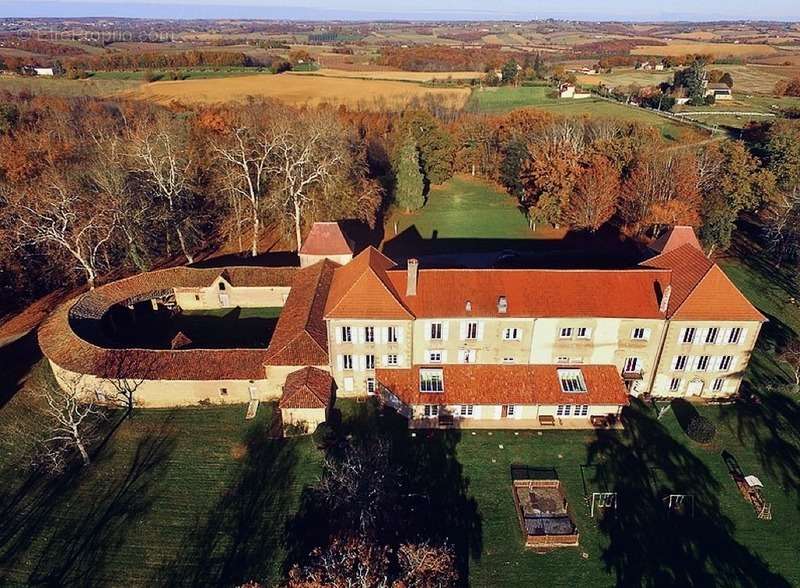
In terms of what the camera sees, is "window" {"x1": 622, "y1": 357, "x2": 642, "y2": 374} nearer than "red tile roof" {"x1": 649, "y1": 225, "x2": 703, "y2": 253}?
Yes

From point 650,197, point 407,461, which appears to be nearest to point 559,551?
point 407,461

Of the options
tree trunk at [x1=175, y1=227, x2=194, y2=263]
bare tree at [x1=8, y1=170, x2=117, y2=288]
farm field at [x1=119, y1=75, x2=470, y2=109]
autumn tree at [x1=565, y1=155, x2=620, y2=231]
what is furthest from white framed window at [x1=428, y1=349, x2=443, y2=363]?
farm field at [x1=119, y1=75, x2=470, y2=109]

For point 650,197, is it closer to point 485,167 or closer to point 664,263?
point 664,263

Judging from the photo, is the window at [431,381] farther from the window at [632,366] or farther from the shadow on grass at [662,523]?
the window at [632,366]

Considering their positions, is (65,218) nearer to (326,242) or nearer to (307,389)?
(326,242)

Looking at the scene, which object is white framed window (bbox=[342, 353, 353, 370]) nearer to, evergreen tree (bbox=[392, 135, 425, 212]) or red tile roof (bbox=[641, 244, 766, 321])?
red tile roof (bbox=[641, 244, 766, 321])

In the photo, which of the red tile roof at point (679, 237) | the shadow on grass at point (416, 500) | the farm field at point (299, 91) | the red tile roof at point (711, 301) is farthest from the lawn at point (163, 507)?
the farm field at point (299, 91)
